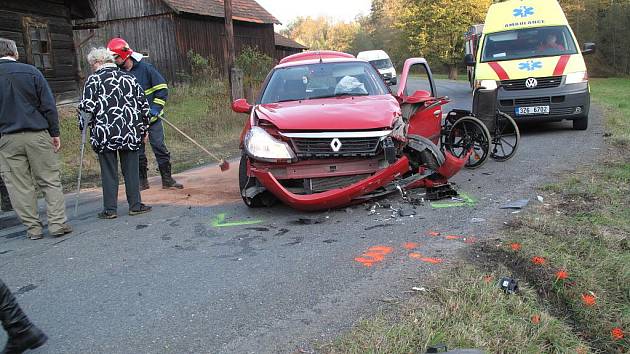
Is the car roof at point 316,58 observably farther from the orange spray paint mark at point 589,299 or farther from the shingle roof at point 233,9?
the shingle roof at point 233,9

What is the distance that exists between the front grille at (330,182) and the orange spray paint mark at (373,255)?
3.54ft

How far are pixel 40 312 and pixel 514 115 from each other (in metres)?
9.05

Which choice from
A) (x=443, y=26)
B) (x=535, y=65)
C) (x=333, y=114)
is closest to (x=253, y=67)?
(x=535, y=65)

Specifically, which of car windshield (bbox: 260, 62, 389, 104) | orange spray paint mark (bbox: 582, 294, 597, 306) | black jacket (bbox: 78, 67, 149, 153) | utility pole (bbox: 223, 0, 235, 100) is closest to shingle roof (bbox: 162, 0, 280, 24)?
utility pole (bbox: 223, 0, 235, 100)

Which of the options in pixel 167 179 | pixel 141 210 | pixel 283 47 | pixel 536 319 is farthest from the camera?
pixel 283 47

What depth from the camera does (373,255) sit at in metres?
4.33

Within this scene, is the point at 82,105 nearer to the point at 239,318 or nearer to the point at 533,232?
the point at 239,318

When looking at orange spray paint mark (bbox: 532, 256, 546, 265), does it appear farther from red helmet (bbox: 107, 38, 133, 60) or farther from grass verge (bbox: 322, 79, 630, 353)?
red helmet (bbox: 107, 38, 133, 60)

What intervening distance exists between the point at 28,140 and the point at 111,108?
929 mm

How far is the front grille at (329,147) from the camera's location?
5.34 meters

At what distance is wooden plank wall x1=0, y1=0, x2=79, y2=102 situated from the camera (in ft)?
52.2

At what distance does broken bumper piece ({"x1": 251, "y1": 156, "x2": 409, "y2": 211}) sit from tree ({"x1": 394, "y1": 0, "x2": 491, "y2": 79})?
4508 centimetres

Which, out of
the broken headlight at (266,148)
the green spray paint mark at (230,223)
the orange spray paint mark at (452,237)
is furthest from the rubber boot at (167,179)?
the orange spray paint mark at (452,237)

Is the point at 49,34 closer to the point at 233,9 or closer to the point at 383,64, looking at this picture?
the point at 383,64
